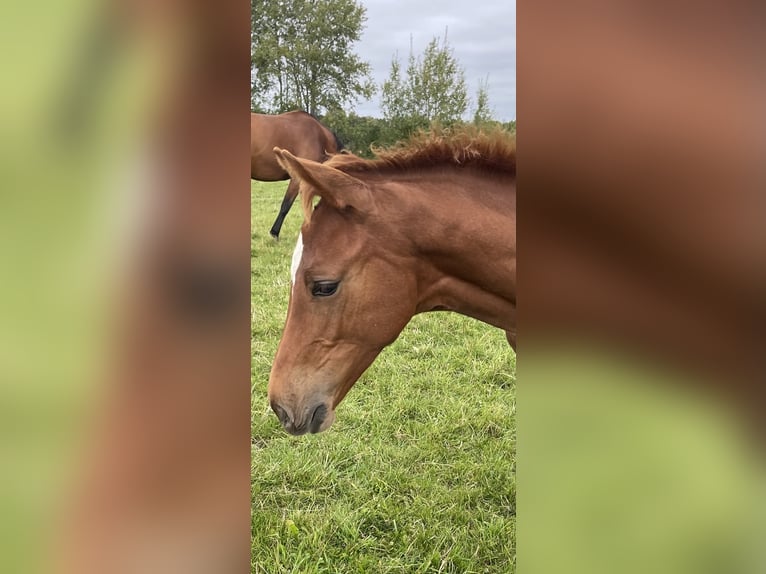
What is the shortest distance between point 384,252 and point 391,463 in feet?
2.66

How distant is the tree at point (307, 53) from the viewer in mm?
908

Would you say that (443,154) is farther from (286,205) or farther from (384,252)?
(286,205)

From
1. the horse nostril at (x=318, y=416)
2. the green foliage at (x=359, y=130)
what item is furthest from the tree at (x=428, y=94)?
the horse nostril at (x=318, y=416)

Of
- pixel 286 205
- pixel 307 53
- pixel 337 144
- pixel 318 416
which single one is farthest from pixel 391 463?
pixel 307 53

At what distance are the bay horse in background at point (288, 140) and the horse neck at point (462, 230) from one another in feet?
0.75

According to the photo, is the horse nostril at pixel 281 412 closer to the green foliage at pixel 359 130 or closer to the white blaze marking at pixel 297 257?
the white blaze marking at pixel 297 257

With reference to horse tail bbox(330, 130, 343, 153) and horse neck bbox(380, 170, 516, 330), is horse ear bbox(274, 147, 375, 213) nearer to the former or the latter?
horse neck bbox(380, 170, 516, 330)

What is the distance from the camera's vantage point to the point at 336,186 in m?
0.87

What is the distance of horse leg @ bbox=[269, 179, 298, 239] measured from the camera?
3.11 feet
